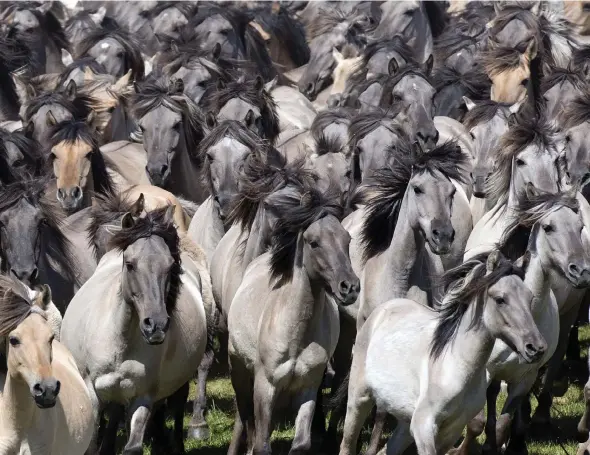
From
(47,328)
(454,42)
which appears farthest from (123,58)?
(47,328)

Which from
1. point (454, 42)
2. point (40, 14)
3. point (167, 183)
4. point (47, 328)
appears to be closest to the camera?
point (47, 328)

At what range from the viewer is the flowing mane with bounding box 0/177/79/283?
912 cm

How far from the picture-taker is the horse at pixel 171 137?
38.9 ft

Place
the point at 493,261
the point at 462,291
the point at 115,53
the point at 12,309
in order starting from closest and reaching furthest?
the point at 12,309 < the point at 493,261 < the point at 462,291 < the point at 115,53

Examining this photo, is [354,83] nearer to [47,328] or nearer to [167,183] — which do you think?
[167,183]

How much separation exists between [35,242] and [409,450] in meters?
2.82

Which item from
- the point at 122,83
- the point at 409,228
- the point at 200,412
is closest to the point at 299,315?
the point at 409,228

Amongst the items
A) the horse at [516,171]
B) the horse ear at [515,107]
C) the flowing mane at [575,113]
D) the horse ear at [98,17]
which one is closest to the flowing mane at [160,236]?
the horse at [516,171]

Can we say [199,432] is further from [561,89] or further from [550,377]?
[561,89]

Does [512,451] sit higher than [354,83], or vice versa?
[512,451]

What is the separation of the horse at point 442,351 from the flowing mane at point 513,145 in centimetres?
203

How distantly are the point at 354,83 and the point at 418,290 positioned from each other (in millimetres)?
6121

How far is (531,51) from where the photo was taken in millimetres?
12953

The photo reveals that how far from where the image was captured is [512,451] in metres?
8.46
